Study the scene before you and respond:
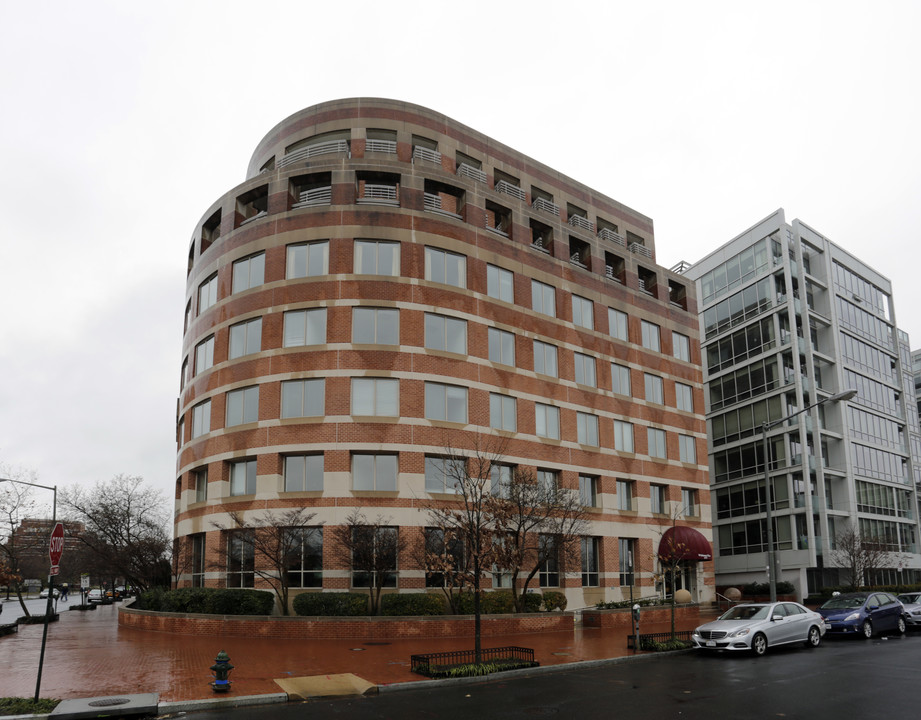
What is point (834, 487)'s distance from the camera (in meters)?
55.9

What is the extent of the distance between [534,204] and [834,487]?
32.8 metres

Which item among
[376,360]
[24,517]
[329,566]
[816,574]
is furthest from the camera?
[816,574]

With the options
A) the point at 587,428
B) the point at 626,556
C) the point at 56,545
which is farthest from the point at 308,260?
the point at 626,556

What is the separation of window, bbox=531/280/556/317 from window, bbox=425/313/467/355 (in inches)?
211

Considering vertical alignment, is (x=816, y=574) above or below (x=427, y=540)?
below

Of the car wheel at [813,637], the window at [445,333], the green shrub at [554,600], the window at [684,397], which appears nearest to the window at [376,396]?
the window at [445,333]

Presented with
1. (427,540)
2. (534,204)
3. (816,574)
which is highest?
(534,204)

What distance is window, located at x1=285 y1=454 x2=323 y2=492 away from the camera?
105 feet

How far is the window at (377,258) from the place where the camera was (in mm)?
34094

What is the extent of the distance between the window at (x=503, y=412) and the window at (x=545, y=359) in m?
2.83

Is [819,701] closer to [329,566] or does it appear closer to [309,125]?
[329,566]

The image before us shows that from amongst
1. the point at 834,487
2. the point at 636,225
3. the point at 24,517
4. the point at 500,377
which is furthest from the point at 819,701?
the point at 834,487

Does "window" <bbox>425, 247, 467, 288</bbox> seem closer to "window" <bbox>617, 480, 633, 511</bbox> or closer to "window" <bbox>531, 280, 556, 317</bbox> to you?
"window" <bbox>531, 280, 556, 317</bbox>

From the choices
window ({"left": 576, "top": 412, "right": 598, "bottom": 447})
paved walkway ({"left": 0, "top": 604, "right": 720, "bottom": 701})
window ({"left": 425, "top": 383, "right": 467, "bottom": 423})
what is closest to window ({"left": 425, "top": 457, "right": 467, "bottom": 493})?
window ({"left": 425, "top": 383, "right": 467, "bottom": 423})
